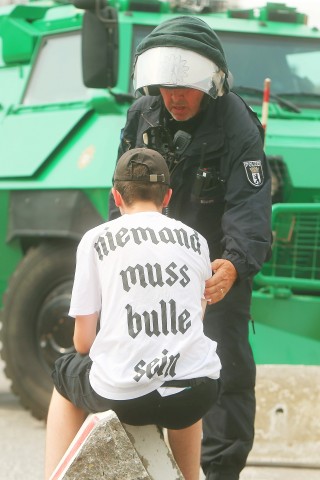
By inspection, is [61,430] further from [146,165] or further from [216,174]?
[216,174]

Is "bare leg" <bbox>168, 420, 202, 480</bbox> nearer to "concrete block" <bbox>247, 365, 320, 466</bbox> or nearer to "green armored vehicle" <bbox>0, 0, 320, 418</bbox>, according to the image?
"concrete block" <bbox>247, 365, 320, 466</bbox>

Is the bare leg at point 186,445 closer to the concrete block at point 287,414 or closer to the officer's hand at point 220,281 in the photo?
the officer's hand at point 220,281

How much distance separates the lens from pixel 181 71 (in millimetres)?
3764

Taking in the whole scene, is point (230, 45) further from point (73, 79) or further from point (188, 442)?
point (188, 442)

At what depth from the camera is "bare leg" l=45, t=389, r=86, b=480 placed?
132 inches

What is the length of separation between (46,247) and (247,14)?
2.04 m

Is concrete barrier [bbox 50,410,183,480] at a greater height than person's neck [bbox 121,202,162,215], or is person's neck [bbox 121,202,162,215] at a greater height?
person's neck [bbox 121,202,162,215]

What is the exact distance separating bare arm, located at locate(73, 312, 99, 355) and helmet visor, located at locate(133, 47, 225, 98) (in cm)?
91

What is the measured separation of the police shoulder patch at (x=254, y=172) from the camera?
3855 mm

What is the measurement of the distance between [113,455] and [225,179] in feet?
3.98

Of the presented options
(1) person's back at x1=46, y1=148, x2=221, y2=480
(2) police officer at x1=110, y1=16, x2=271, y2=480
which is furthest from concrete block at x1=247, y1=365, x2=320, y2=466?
(1) person's back at x1=46, y1=148, x2=221, y2=480

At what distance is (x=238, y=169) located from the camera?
3871 millimetres

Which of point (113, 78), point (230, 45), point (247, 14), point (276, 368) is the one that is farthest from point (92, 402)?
point (247, 14)

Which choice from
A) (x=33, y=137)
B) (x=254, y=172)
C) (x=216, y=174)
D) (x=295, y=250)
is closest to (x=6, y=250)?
(x=33, y=137)
